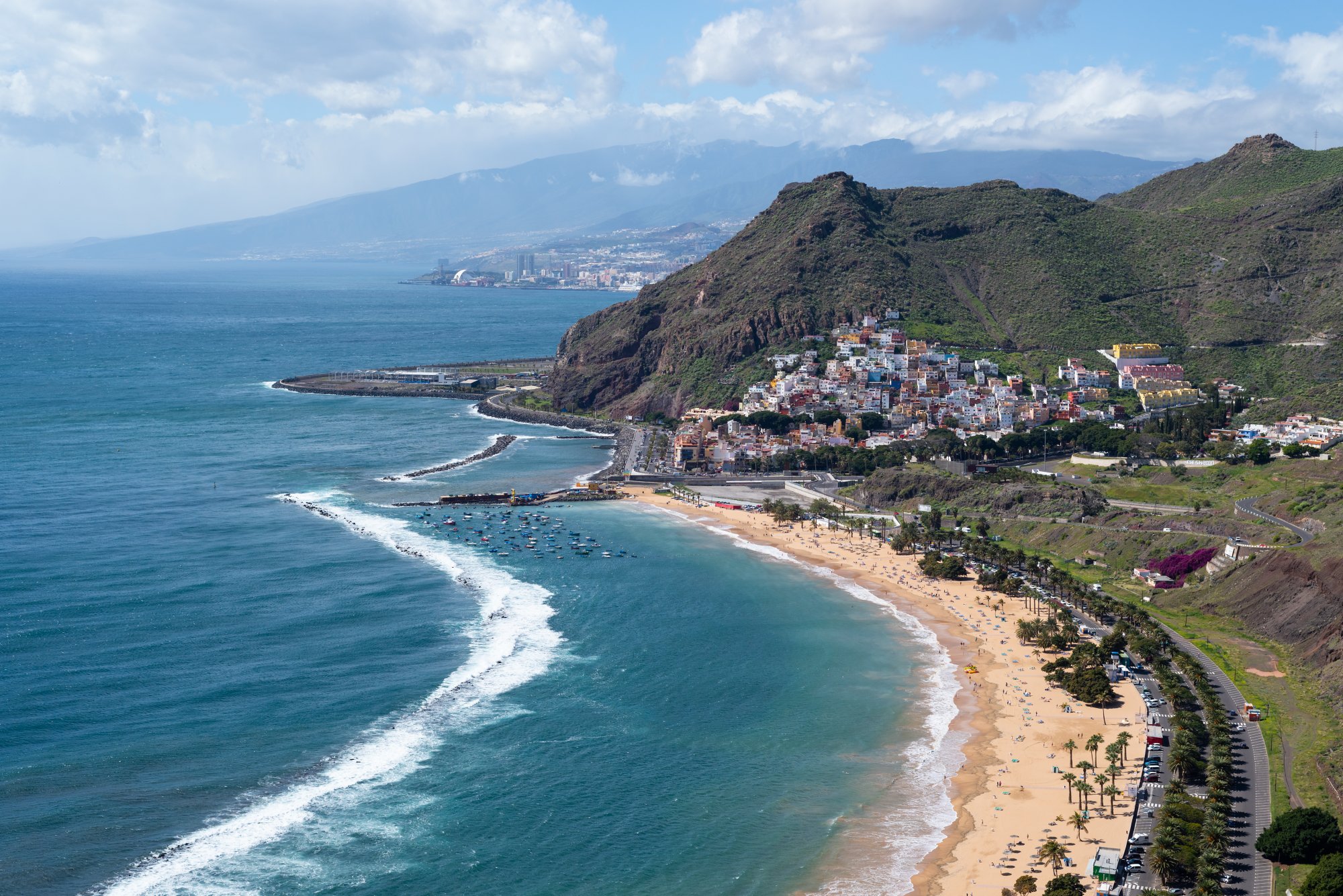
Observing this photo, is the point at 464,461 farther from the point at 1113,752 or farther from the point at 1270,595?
the point at 1113,752

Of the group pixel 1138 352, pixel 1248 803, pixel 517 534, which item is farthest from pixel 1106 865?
pixel 1138 352

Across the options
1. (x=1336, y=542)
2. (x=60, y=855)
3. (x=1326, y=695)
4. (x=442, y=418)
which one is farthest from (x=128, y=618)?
(x=442, y=418)

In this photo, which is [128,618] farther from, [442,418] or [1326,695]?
[442,418]

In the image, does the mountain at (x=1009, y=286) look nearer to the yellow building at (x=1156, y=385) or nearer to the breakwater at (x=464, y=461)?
the yellow building at (x=1156, y=385)

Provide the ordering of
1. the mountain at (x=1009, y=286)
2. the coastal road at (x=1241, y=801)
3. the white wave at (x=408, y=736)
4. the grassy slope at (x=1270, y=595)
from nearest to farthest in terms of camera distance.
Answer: the coastal road at (x=1241, y=801)
the white wave at (x=408, y=736)
the grassy slope at (x=1270, y=595)
the mountain at (x=1009, y=286)

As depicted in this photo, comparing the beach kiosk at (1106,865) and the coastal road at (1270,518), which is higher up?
the coastal road at (1270,518)

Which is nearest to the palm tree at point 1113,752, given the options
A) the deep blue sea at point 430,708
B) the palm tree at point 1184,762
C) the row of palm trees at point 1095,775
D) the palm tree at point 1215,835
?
the row of palm trees at point 1095,775
